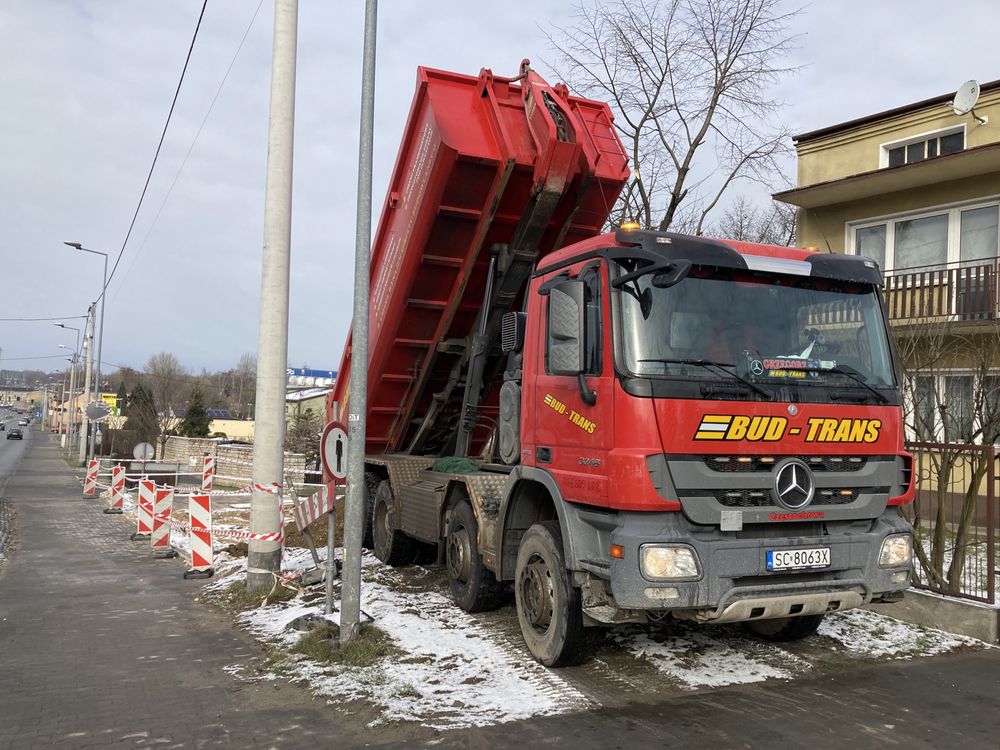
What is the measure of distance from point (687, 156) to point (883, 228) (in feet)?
13.9

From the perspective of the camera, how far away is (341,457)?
21.9 feet

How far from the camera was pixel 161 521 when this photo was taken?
11.9 metres

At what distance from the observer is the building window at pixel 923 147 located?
14219 mm

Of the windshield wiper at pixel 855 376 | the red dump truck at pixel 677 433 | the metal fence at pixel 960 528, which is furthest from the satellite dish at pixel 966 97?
the windshield wiper at pixel 855 376

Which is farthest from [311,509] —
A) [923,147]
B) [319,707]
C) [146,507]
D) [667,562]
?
[923,147]

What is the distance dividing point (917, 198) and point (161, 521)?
1459 centimetres

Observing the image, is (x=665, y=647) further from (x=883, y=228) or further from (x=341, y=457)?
(x=883, y=228)

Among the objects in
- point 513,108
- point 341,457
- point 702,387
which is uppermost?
point 513,108

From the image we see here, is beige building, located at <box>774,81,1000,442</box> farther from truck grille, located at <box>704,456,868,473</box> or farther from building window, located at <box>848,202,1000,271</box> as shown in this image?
truck grille, located at <box>704,456,868,473</box>

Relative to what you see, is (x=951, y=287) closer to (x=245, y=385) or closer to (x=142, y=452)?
(x=142, y=452)

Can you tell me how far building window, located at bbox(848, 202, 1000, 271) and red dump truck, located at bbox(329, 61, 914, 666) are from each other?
32.8 ft

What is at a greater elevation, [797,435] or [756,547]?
[797,435]

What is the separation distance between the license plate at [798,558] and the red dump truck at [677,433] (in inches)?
0.5

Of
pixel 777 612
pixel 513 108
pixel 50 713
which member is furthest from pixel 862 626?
pixel 50 713
